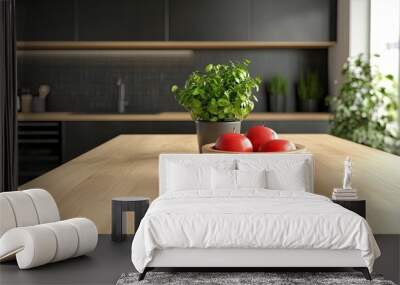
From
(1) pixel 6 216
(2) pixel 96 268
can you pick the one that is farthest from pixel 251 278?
(1) pixel 6 216

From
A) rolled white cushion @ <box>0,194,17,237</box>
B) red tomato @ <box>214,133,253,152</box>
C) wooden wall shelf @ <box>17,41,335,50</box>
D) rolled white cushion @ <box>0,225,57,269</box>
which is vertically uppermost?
wooden wall shelf @ <box>17,41,335,50</box>

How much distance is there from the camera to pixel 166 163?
14.0 ft

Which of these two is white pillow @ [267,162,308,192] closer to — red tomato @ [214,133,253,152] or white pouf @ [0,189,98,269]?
red tomato @ [214,133,253,152]

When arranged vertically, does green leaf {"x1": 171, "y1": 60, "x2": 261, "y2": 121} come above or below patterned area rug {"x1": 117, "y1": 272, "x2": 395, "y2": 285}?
above

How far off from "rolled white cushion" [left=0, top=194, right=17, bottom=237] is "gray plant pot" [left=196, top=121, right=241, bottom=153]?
1.21m

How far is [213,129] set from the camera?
4504 mm

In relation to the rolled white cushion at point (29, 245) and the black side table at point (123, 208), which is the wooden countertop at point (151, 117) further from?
the rolled white cushion at point (29, 245)

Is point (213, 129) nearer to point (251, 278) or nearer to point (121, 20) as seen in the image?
point (251, 278)

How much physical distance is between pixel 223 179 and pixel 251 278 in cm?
86

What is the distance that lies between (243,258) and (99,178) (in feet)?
4.36

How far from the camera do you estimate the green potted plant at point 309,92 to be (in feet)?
30.5

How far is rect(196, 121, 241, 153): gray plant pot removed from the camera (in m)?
4.50

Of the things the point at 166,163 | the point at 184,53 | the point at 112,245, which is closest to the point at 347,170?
the point at 166,163

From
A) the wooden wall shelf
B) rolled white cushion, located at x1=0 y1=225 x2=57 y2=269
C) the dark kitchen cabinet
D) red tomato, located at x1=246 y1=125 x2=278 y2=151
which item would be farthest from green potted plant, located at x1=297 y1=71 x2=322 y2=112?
rolled white cushion, located at x1=0 y1=225 x2=57 y2=269
